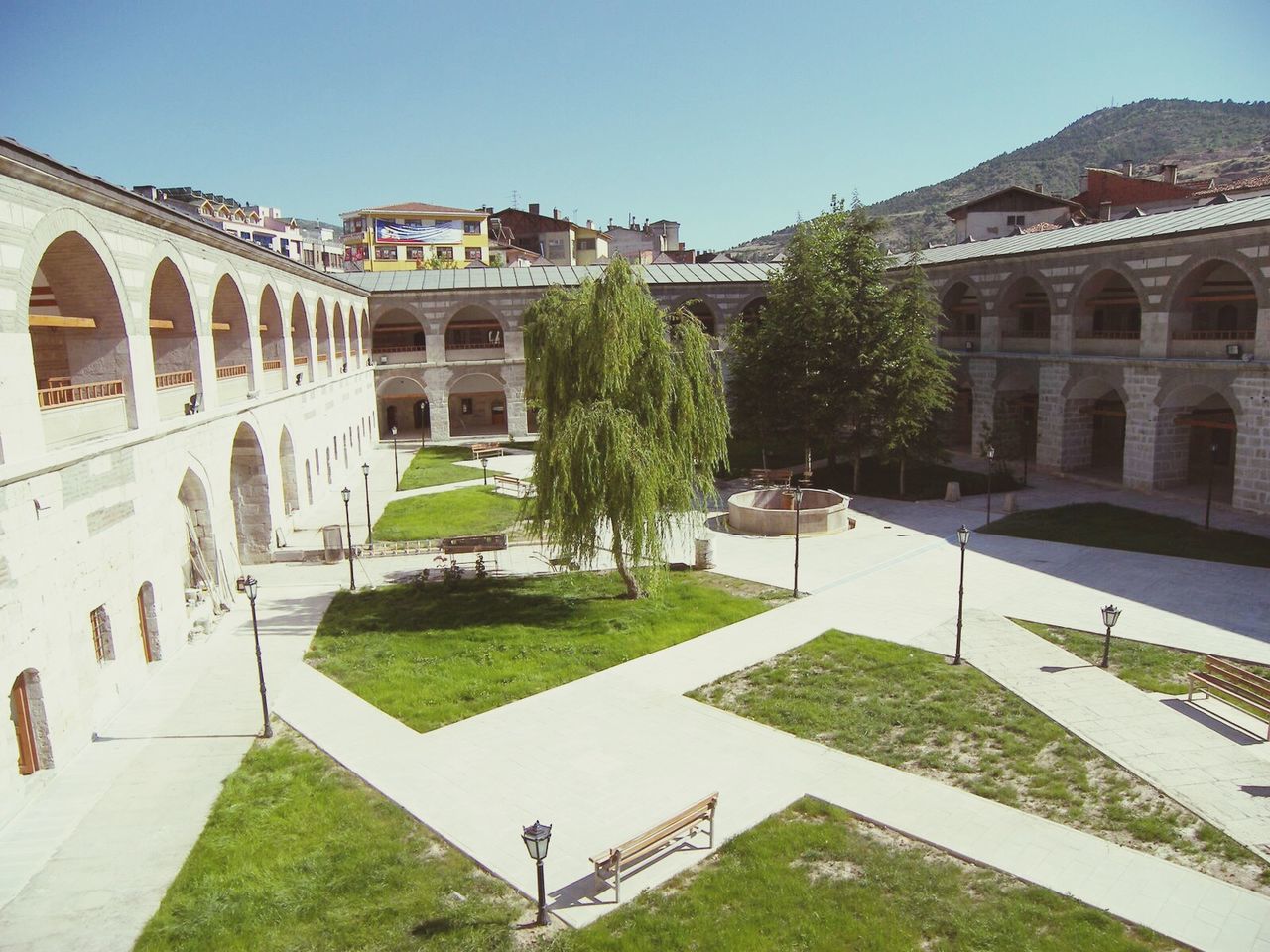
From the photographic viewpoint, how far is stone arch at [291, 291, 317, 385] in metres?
27.2

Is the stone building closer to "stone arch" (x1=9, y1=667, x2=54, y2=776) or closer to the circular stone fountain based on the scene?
"stone arch" (x1=9, y1=667, x2=54, y2=776)

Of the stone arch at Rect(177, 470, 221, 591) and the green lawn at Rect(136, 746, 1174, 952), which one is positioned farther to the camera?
the stone arch at Rect(177, 470, 221, 591)

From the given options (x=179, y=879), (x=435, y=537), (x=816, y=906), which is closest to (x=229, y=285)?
(x=435, y=537)

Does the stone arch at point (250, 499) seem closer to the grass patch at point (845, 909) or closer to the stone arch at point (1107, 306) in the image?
the grass patch at point (845, 909)

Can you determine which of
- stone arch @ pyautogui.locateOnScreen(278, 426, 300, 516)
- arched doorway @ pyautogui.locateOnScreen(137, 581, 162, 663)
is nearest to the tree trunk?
arched doorway @ pyautogui.locateOnScreen(137, 581, 162, 663)

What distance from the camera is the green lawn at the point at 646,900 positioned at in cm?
802

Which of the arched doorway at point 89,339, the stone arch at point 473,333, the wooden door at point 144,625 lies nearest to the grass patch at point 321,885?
the wooden door at point 144,625

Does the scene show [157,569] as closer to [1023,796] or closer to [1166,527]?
[1023,796]

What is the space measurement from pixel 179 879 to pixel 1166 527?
22.6 metres

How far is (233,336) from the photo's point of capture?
21.2 metres

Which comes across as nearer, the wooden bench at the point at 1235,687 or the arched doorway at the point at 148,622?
the wooden bench at the point at 1235,687

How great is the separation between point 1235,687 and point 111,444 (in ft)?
53.9

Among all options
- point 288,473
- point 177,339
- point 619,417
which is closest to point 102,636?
point 177,339

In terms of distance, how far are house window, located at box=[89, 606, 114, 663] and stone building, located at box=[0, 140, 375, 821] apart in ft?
0.10
